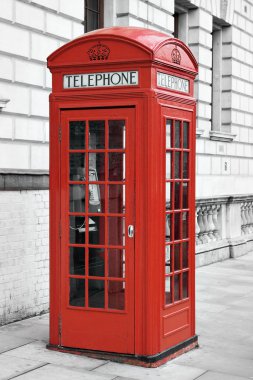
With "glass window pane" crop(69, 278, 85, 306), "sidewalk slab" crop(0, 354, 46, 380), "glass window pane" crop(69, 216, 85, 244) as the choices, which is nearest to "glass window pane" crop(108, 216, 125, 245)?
"glass window pane" crop(69, 216, 85, 244)

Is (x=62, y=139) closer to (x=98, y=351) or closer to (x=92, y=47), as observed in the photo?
(x=92, y=47)

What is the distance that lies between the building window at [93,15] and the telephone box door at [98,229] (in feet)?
14.6

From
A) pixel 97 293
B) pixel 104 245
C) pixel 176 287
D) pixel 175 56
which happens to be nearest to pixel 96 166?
pixel 104 245

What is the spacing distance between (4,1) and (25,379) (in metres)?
4.29

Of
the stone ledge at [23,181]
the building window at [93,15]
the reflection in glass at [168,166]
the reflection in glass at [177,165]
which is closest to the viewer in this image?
the reflection in glass at [168,166]

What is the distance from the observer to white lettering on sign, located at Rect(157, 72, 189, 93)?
6.39 metres

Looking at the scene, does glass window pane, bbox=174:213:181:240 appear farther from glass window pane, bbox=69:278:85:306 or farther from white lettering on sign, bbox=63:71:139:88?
white lettering on sign, bbox=63:71:139:88

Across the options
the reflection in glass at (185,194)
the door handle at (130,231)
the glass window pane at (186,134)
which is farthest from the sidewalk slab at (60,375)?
the glass window pane at (186,134)

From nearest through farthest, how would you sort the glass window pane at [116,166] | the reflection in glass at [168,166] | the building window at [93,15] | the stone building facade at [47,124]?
the glass window pane at [116,166], the reflection in glass at [168,166], the stone building facade at [47,124], the building window at [93,15]

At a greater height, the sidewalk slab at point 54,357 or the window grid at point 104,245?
the window grid at point 104,245

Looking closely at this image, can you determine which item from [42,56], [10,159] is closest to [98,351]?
[10,159]

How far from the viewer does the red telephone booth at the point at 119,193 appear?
6.31 m

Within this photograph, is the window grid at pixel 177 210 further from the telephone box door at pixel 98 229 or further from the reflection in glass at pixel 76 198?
the reflection in glass at pixel 76 198

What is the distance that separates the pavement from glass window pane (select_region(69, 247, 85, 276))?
0.78 meters
